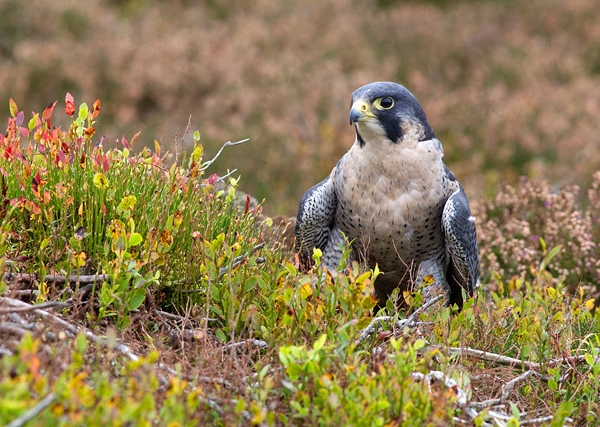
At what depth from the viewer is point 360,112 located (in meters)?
3.83

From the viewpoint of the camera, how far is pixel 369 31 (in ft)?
43.2

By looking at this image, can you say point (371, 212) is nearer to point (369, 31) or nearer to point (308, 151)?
point (308, 151)

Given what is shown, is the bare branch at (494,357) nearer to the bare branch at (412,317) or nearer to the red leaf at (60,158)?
the bare branch at (412,317)

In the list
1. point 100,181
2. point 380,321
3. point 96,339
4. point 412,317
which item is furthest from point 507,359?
point 100,181

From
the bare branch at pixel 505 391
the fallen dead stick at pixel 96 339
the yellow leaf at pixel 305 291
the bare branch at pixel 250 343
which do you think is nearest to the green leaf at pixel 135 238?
the fallen dead stick at pixel 96 339

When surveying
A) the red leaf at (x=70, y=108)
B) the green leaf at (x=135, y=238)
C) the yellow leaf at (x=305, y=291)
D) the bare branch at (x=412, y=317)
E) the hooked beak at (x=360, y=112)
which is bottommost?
the bare branch at (x=412, y=317)

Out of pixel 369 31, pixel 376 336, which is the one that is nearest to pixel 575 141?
pixel 369 31

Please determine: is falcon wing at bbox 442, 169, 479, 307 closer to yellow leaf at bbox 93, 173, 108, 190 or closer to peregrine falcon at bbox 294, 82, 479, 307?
peregrine falcon at bbox 294, 82, 479, 307

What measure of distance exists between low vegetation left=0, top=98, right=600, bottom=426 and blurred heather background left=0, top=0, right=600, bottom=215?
4.62m

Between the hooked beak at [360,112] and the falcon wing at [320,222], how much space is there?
0.51 metres

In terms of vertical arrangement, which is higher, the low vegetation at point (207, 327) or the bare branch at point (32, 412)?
the bare branch at point (32, 412)

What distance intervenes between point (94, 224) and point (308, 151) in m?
6.32

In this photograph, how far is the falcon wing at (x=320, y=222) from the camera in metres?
4.18

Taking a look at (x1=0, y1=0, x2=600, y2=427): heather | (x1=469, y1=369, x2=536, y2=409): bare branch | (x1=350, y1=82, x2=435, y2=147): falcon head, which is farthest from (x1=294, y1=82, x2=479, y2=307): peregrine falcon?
(x1=469, y1=369, x2=536, y2=409): bare branch
